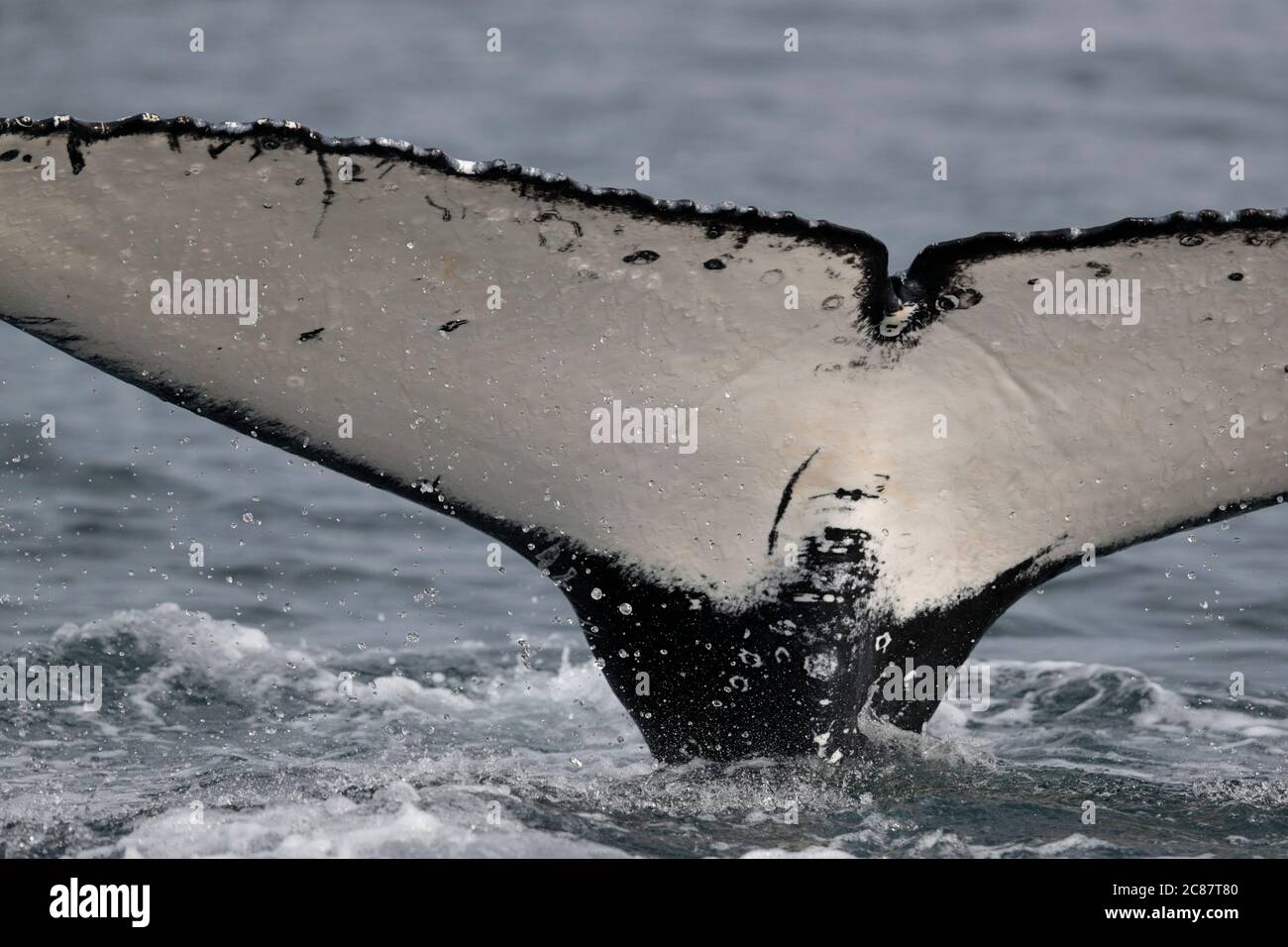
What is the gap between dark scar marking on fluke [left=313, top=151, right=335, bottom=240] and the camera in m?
2.86

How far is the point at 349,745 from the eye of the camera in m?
5.25

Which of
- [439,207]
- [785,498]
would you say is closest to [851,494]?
[785,498]

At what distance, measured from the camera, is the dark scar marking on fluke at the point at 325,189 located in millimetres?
2861

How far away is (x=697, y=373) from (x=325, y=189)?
795 mm

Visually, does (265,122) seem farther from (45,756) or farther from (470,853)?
(45,756)

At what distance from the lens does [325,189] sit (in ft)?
9.52

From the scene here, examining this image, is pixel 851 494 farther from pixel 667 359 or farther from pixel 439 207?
pixel 439 207

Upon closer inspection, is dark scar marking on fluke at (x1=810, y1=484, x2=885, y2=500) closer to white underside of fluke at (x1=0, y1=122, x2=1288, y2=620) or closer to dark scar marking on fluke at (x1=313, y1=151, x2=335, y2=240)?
white underside of fluke at (x1=0, y1=122, x2=1288, y2=620)

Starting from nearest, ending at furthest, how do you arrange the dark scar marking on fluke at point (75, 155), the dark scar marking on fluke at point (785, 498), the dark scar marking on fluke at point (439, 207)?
the dark scar marking on fluke at point (75, 155) < the dark scar marking on fluke at point (439, 207) < the dark scar marking on fluke at point (785, 498)

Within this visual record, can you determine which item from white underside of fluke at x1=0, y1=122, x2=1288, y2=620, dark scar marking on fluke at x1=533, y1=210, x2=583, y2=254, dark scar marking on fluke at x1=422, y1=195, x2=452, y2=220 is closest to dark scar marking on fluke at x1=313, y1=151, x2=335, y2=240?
white underside of fluke at x1=0, y1=122, x2=1288, y2=620

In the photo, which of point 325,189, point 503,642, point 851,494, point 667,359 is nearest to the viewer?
point 325,189

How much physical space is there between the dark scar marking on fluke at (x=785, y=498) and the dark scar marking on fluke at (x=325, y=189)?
3.59 feet

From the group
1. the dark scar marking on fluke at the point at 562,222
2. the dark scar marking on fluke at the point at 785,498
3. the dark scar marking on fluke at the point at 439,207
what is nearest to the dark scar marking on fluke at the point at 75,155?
the dark scar marking on fluke at the point at 439,207

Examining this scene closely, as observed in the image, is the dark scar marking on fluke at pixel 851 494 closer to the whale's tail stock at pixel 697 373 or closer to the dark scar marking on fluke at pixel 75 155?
the whale's tail stock at pixel 697 373
